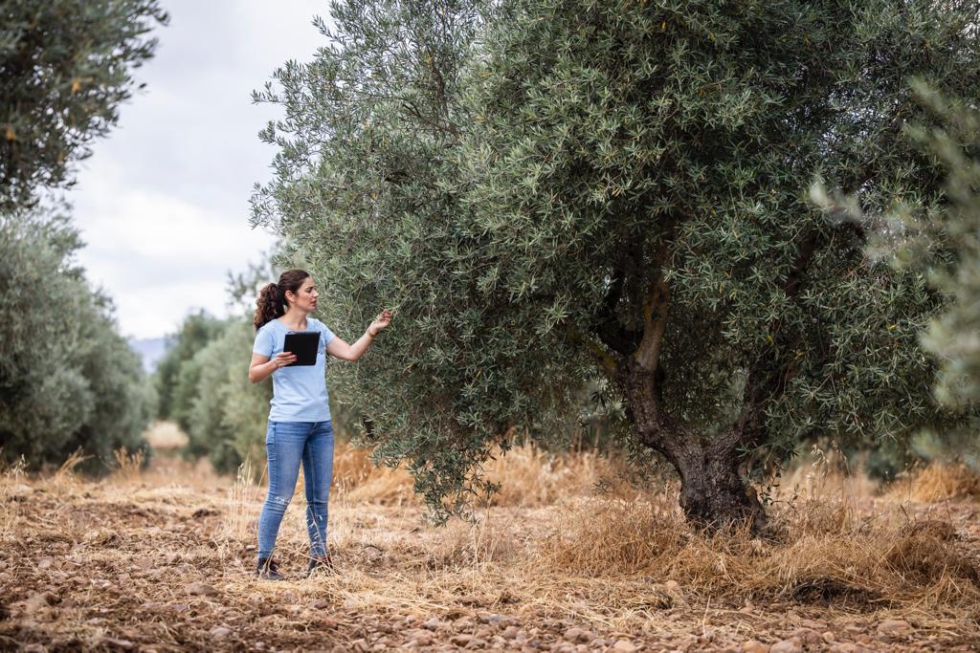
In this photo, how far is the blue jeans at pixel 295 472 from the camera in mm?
6609

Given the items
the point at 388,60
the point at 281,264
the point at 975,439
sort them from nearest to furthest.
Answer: the point at 975,439, the point at 388,60, the point at 281,264

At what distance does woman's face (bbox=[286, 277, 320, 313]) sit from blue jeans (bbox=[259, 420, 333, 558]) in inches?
34.6

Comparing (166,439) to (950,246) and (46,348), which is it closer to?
(46,348)

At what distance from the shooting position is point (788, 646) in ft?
16.0

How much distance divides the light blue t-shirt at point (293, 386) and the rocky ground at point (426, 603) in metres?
1.18

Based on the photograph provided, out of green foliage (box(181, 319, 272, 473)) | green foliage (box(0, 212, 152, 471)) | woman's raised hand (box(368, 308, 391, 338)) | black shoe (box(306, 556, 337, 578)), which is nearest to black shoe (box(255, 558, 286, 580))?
black shoe (box(306, 556, 337, 578))

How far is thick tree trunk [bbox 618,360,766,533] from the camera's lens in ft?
22.5

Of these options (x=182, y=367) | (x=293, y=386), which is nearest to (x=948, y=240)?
(x=293, y=386)

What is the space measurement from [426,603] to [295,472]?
1.47m

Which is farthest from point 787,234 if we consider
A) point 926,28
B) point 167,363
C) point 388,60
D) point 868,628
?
point 167,363

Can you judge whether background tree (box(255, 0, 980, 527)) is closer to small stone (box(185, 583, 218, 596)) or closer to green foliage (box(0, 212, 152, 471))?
small stone (box(185, 583, 218, 596))

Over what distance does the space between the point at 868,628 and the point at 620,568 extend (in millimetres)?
1867

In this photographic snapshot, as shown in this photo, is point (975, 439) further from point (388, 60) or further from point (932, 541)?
point (388, 60)

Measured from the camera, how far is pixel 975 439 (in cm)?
577
